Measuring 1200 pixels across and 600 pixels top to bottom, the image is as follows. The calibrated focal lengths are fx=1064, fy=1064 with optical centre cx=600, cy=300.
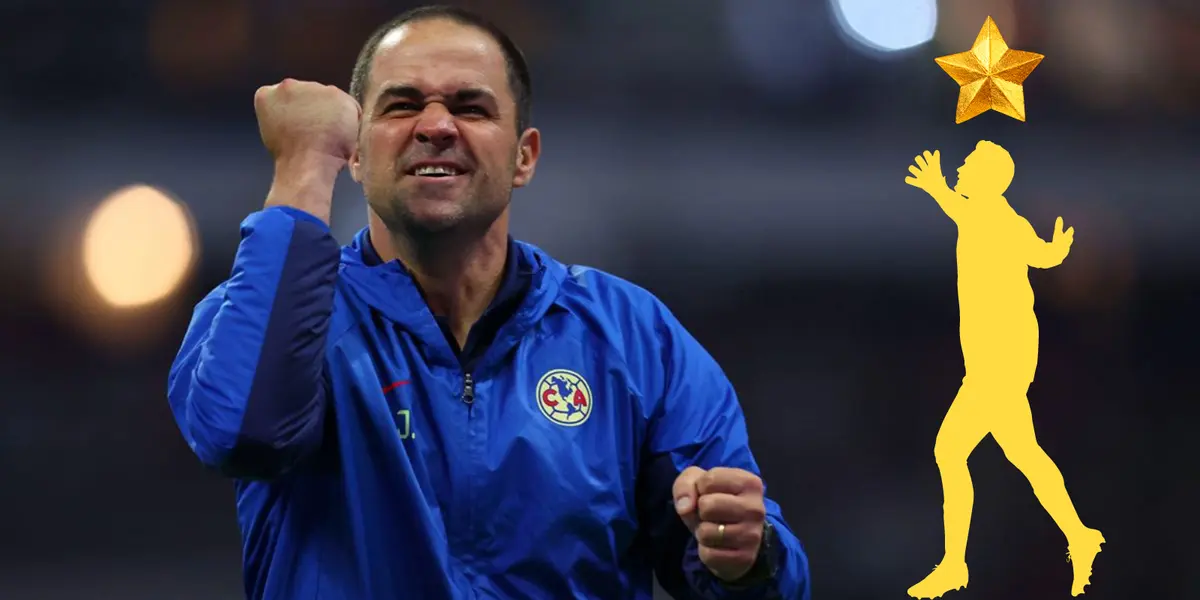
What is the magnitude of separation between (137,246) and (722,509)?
45.0 inches

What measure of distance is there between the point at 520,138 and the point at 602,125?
535 mm

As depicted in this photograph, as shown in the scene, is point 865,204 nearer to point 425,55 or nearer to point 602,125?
point 602,125

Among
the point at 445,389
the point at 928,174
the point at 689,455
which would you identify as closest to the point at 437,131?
the point at 445,389

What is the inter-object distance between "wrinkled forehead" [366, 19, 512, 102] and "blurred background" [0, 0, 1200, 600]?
0.53 m

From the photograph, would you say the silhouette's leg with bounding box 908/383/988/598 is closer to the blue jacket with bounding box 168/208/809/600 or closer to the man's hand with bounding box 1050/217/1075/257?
the man's hand with bounding box 1050/217/1075/257

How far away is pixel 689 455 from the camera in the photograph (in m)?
1.03

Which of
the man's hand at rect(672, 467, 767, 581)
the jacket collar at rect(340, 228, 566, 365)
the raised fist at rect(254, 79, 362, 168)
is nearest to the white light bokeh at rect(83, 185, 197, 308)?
the jacket collar at rect(340, 228, 566, 365)

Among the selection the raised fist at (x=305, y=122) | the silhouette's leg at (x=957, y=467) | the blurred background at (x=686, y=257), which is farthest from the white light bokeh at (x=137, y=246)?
the silhouette's leg at (x=957, y=467)

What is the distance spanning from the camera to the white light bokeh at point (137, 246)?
1610mm

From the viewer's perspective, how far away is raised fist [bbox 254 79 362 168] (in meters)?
0.89

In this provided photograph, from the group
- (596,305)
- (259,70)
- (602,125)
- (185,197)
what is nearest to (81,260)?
(185,197)

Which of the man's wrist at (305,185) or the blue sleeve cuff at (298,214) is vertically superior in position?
the man's wrist at (305,185)

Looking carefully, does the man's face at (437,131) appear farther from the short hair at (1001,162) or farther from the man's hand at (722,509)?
the short hair at (1001,162)

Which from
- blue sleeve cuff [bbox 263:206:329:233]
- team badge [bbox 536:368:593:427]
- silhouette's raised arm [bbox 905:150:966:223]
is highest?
silhouette's raised arm [bbox 905:150:966:223]
